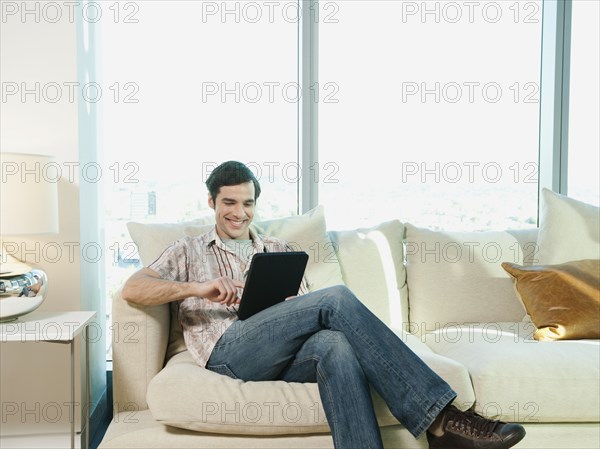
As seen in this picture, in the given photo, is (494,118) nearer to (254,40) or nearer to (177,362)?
(254,40)

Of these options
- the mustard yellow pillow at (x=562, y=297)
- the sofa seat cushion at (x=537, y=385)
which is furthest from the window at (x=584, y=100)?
the sofa seat cushion at (x=537, y=385)

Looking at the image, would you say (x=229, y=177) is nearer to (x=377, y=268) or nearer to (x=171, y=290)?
(x=171, y=290)

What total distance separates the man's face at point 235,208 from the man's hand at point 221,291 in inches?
14.5

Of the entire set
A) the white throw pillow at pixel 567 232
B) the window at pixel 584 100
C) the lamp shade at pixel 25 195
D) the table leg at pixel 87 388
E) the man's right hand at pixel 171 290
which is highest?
the window at pixel 584 100

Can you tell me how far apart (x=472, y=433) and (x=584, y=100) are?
2.54m

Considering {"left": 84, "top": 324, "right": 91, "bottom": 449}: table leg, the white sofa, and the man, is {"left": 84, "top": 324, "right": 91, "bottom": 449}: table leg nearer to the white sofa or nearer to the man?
the white sofa

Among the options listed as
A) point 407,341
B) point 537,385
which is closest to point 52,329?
point 407,341

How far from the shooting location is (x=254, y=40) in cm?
369

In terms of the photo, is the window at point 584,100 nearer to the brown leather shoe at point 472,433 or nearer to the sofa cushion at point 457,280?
the sofa cushion at point 457,280

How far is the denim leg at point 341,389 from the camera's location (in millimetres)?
2105

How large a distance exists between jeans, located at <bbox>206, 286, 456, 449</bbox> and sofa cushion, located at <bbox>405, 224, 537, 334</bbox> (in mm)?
929

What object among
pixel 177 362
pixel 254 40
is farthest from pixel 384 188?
pixel 177 362

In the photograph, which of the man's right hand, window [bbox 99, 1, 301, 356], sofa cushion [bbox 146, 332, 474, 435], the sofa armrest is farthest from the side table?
window [bbox 99, 1, 301, 356]

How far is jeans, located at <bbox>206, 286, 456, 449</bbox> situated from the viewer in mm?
2145
